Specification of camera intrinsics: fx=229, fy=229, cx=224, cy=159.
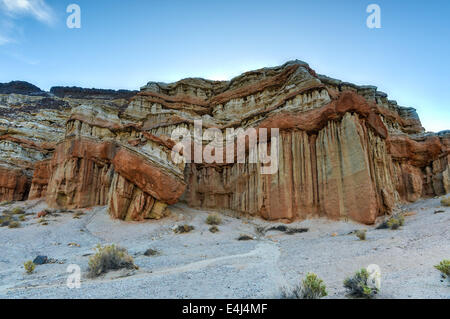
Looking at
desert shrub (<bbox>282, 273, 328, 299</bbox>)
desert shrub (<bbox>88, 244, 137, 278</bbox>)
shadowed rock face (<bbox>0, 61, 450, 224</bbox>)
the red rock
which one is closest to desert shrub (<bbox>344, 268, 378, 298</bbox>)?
desert shrub (<bbox>282, 273, 328, 299</bbox>)

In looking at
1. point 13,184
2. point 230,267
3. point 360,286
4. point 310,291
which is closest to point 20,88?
point 13,184

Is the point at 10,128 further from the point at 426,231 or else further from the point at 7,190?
the point at 426,231

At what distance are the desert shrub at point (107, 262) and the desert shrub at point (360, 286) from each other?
6287 millimetres

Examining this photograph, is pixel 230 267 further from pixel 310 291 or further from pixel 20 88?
pixel 20 88

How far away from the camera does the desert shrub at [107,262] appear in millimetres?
7035

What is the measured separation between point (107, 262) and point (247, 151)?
17385mm

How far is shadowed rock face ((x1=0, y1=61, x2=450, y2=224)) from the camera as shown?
16.1 m

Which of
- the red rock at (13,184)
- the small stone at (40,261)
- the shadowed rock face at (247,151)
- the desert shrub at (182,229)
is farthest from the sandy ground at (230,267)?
the red rock at (13,184)

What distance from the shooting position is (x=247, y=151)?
23109mm

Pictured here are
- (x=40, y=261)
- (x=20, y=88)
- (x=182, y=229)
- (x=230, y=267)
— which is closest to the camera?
(x=230, y=267)

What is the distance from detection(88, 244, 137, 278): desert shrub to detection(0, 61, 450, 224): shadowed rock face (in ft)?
34.0

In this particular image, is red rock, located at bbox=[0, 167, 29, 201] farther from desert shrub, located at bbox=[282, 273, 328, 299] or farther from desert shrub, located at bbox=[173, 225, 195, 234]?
desert shrub, located at bbox=[282, 273, 328, 299]

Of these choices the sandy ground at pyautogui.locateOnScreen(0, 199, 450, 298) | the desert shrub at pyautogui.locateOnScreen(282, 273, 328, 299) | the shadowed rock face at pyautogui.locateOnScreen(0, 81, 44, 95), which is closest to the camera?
the desert shrub at pyautogui.locateOnScreen(282, 273, 328, 299)
